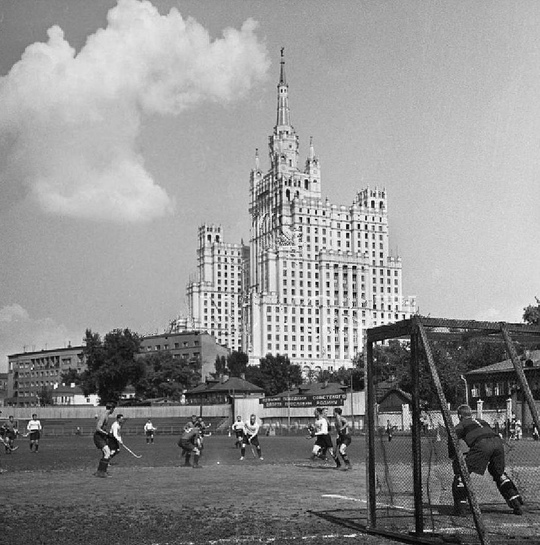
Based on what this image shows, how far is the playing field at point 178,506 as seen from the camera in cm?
1233

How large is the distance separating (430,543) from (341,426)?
1529 cm

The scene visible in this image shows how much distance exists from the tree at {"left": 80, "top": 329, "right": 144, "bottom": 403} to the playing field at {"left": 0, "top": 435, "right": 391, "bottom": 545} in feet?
336

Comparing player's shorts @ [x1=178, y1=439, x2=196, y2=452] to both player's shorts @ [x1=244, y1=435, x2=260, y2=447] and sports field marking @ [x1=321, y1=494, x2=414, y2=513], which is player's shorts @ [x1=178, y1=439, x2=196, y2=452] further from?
sports field marking @ [x1=321, y1=494, x2=414, y2=513]

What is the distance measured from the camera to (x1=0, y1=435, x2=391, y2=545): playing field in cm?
1233

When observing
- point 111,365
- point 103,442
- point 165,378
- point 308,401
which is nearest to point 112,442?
point 103,442

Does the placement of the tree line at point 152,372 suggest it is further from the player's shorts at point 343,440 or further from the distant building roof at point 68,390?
the player's shorts at point 343,440

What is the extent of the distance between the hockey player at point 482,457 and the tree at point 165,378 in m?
123

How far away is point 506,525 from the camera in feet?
44.4

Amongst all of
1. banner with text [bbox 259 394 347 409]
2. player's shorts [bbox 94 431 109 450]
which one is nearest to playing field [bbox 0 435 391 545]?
player's shorts [bbox 94 431 109 450]

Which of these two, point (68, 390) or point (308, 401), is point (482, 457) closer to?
point (308, 401)

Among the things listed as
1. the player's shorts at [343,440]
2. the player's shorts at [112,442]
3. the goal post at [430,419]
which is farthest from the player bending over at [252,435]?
the goal post at [430,419]

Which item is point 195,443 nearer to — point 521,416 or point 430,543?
point 521,416

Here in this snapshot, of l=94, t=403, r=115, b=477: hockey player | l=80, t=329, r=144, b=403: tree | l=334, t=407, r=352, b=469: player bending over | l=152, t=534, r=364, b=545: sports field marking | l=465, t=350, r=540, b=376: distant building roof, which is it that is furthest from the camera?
l=80, t=329, r=144, b=403: tree

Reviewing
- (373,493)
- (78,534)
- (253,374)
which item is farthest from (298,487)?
(253,374)
